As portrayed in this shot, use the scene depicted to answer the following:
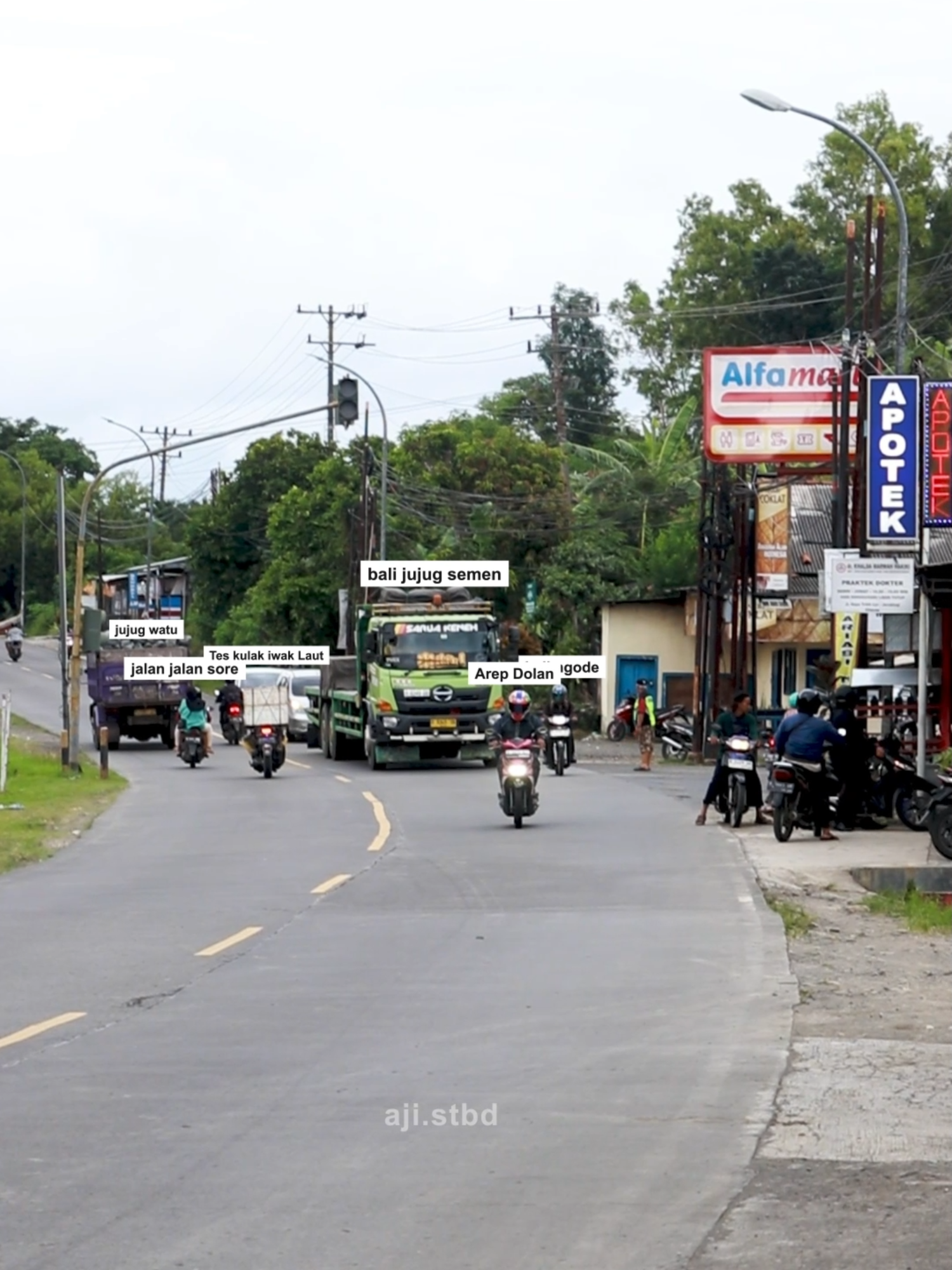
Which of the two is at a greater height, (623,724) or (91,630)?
(91,630)

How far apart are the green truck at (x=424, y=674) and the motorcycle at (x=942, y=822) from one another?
18032 mm

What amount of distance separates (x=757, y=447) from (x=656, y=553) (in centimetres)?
2088

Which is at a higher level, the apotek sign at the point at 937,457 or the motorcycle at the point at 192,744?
the apotek sign at the point at 937,457

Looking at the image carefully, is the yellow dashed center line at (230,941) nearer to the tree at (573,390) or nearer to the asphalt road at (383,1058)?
the asphalt road at (383,1058)

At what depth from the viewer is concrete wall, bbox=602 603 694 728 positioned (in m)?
54.9

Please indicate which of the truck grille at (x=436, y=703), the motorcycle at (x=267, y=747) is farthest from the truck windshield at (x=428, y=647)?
the motorcycle at (x=267, y=747)

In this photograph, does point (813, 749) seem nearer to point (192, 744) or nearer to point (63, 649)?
point (192, 744)

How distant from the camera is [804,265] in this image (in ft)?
239

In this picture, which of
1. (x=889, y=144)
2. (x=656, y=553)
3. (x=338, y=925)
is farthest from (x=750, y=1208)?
(x=889, y=144)

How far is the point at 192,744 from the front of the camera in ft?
133

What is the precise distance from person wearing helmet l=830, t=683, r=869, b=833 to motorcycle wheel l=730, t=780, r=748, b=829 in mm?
1136

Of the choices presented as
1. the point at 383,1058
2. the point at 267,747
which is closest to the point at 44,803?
the point at 267,747

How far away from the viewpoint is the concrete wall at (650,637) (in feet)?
180

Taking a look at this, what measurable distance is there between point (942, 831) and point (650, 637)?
34.5 meters
